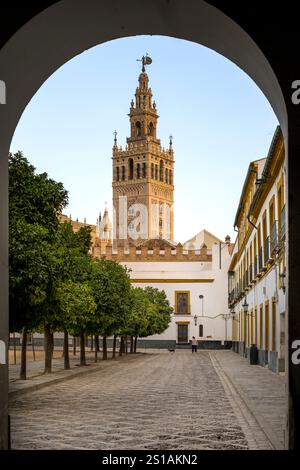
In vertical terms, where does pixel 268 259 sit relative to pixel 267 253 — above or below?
below

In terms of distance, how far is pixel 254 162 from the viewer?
109 feet

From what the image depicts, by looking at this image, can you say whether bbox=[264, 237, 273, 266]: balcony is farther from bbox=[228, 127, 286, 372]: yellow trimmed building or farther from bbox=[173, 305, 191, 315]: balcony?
bbox=[173, 305, 191, 315]: balcony

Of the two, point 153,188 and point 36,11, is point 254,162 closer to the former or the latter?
point 36,11

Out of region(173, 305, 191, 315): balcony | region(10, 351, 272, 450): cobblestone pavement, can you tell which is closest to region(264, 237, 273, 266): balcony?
region(10, 351, 272, 450): cobblestone pavement

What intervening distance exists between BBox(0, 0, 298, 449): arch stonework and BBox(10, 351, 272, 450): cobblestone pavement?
3338 mm

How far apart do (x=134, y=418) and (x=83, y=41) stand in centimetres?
683

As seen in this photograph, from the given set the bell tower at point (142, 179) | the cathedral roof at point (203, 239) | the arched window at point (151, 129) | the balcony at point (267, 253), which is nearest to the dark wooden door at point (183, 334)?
the cathedral roof at point (203, 239)

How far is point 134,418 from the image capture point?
12.1 metres

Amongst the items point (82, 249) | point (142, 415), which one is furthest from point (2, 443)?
point (82, 249)

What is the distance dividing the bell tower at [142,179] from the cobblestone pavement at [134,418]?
10809 cm

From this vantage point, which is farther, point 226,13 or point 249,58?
point 249,58

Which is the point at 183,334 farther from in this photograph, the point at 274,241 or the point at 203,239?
the point at 274,241

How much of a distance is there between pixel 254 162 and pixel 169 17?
27.0 meters

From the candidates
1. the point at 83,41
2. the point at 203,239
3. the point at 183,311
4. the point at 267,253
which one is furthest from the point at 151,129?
the point at 83,41
